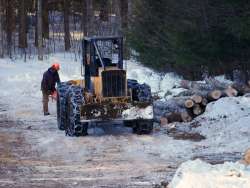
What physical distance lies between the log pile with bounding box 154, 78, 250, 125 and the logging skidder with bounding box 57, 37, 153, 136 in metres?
1.43

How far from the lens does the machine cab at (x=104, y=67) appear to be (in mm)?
15820

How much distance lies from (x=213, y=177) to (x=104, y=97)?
7308mm

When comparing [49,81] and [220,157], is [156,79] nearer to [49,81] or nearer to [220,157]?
[49,81]

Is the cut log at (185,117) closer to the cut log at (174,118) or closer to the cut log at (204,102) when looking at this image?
the cut log at (174,118)

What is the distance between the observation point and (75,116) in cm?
1533

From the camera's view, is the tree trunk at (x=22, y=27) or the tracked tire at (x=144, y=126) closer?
the tracked tire at (x=144, y=126)

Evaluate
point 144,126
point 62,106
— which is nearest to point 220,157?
point 144,126

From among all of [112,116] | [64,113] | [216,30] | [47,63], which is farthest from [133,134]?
[47,63]

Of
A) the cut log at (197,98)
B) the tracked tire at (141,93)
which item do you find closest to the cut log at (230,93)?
the cut log at (197,98)

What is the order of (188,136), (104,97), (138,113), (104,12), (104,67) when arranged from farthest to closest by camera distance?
1. (104,12)
2. (104,67)
3. (104,97)
4. (138,113)
5. (188,136)

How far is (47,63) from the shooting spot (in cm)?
3741

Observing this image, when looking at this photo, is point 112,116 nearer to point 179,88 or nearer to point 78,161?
point 78,161

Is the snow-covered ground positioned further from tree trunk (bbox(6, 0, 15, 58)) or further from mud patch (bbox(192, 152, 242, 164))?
tree trunk (bbox(6, 0, 15, 58))

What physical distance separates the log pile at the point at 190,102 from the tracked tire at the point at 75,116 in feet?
8.45
